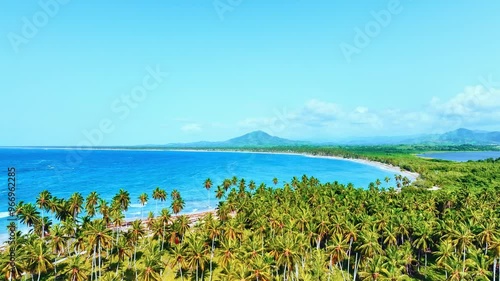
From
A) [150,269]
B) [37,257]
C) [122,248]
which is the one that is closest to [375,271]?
[150,269]

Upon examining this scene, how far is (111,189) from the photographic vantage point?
178 m

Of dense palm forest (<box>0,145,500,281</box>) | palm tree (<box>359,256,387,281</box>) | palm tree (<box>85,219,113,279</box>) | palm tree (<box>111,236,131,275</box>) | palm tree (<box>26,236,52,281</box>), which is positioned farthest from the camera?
palm tree (<box>111,236,131,275</box>)

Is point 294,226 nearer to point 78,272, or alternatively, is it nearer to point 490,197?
point 78,272

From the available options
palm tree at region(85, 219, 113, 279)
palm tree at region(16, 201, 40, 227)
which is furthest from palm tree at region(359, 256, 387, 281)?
palm tree at region(16, 201, 40, 227)

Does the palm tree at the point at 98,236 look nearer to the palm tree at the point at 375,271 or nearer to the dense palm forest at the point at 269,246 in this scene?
the dense palm forest at the point at 269,246

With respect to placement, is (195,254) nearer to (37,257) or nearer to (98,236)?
(98,236)

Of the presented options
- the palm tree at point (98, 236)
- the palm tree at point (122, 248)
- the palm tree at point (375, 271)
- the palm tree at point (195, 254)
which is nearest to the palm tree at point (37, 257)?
the palm tree at point (98, 236)

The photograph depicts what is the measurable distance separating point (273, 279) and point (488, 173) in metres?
194

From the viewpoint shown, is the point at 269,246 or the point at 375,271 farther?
the point at 269,246

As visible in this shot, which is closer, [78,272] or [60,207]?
[78,272]

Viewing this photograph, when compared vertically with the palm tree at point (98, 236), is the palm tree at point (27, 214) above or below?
above

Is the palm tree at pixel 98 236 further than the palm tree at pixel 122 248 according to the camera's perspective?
No

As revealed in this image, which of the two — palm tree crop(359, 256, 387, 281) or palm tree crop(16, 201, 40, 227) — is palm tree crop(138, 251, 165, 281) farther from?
palm tree crop(359, 256, 387, 281)

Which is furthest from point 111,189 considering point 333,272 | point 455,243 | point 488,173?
point 488,173
